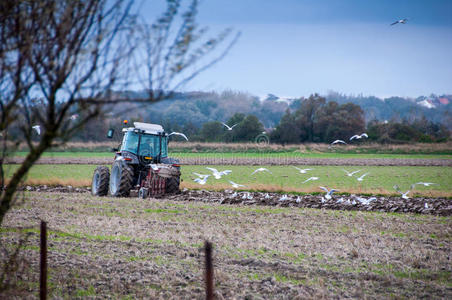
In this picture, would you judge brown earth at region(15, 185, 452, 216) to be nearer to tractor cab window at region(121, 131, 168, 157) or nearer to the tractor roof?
tractor cab window at region(121, 131, 168, 157)

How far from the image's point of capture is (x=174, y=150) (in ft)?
184

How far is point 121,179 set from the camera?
16.4m

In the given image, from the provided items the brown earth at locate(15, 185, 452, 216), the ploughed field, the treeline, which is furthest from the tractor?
the treeline

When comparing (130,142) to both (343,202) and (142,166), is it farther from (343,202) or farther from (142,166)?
(343,202)

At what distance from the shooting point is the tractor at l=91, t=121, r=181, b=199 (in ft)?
53.7

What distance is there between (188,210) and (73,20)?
10.6 metres

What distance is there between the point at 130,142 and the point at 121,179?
1.50 meters

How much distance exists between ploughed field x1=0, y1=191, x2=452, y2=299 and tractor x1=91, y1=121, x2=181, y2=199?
2243 millimetres

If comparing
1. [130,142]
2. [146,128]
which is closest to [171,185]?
[130,142]

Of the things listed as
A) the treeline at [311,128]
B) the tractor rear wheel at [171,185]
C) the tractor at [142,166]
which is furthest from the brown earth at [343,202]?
the treeline at [311,128]

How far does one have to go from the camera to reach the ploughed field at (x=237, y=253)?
648cm

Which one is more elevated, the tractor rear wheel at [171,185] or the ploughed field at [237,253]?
the tractor rear wheel at [171,185]

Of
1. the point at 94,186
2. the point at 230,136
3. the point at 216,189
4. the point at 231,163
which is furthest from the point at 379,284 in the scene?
the point at 230,136

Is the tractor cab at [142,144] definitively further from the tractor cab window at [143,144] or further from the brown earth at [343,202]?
the brown earth at [343,202]
